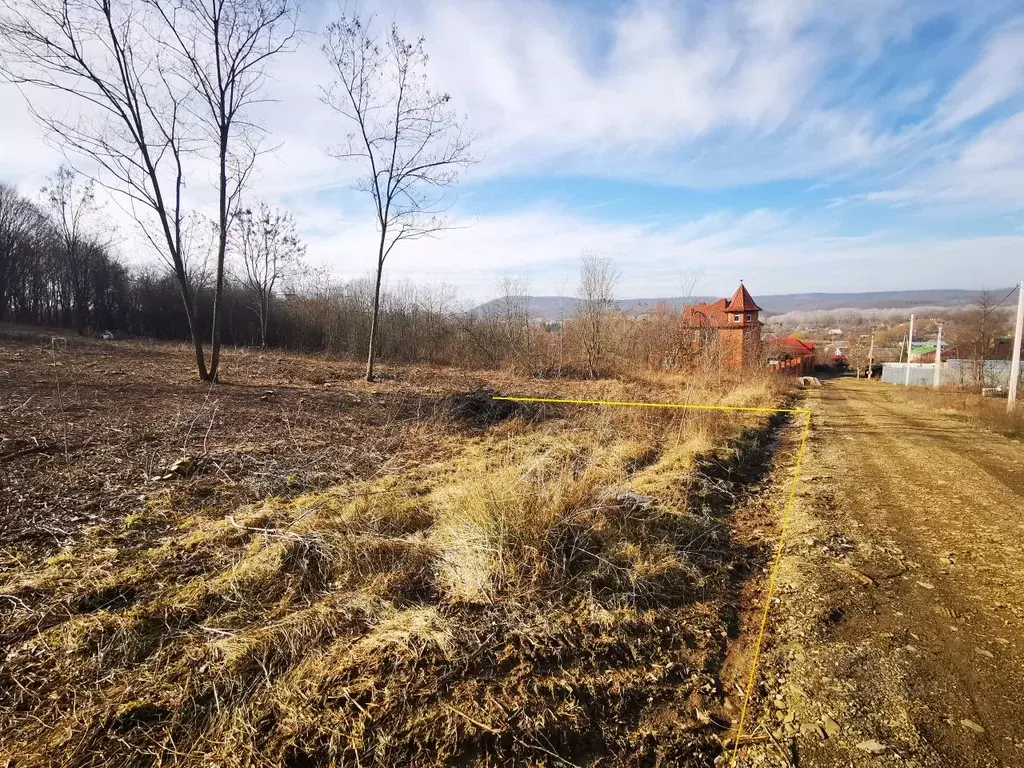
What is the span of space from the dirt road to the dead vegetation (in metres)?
0.41

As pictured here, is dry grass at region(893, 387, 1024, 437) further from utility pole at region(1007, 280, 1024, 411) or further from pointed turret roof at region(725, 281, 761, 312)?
pointed turret roof at region(725, 281, 761, 312)

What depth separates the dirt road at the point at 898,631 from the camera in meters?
2.20

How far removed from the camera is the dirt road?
2.20m

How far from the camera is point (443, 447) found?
22.9 ft

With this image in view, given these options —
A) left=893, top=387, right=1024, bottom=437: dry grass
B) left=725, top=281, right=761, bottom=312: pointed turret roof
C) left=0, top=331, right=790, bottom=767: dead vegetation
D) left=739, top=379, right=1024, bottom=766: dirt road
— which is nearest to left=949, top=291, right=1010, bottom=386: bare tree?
left=893, top=387, right=1024, bottom=437: dry grass

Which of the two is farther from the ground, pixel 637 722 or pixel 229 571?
pixel 229 571

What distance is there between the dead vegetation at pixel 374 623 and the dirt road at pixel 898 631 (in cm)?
41

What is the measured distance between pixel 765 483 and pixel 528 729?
560 centimetres

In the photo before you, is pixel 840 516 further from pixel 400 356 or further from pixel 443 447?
pixel 400 356

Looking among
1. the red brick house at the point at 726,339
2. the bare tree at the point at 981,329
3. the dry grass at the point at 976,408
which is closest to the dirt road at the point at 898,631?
the dry grass at the point at 976,408

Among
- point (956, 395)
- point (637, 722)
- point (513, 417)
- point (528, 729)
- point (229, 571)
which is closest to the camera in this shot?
point (528, 729)

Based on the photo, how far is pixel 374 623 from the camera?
2.68 meters

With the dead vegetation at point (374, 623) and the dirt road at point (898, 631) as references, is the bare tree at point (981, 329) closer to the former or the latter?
the dirt road at point (898, 631)

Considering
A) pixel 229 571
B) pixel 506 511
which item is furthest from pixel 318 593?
pixel 506 511
